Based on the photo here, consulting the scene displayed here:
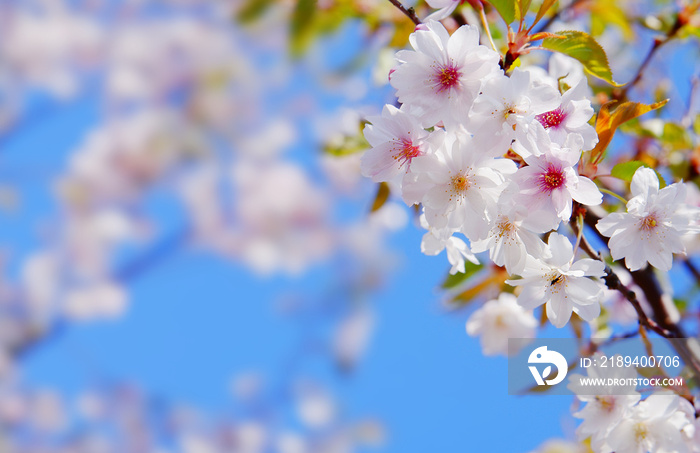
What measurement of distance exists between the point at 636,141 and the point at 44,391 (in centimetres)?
406

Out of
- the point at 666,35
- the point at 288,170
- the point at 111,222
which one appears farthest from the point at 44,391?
the point at 666,35

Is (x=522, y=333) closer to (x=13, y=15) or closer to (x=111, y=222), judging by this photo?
(x=111, y=222)

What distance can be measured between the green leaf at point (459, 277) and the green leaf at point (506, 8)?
1.05ft

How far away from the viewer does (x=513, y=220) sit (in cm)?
44

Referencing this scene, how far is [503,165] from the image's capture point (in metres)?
0.45

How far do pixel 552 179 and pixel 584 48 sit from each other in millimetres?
160

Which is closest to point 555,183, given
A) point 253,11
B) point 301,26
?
point 301,26

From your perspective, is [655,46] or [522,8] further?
[655,46]

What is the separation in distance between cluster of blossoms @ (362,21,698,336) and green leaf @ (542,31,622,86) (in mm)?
74

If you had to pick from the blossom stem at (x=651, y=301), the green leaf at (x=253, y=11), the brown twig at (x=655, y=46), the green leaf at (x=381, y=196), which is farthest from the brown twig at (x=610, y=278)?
the green leaf at (x=253, y=11)

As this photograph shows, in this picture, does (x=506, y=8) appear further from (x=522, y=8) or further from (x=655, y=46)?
(x=655, y=46)

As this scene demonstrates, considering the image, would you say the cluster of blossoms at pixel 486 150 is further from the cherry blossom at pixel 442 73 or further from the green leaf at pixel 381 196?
the green leaf at pixel 381 196

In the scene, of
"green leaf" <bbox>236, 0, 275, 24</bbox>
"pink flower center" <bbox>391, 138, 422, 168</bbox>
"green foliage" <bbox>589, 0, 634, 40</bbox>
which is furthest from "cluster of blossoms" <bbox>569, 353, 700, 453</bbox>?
"green leaf" <bbox>236, 0, 275, 24</bbox>

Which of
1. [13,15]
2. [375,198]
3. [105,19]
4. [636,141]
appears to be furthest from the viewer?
[105,19]
